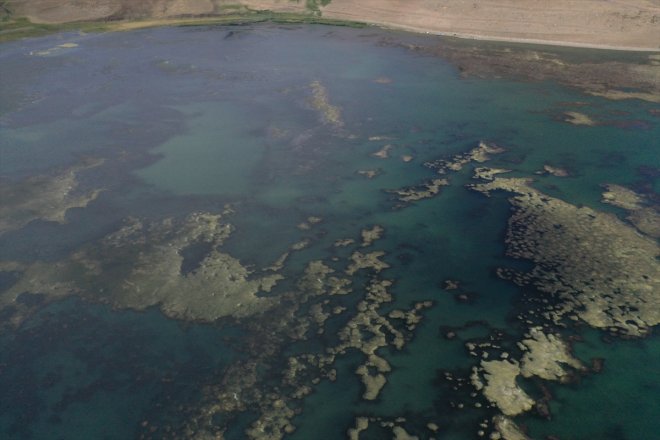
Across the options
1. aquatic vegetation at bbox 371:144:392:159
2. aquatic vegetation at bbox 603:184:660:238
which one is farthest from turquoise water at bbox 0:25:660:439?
aquatic vegetation at bbox 603:184:660:238

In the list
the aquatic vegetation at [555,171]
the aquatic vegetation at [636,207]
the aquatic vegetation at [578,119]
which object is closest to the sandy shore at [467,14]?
the aquatic vegetation at [578,119]

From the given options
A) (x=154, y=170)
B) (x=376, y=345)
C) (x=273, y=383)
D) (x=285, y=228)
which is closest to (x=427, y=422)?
(x=376, y=345)

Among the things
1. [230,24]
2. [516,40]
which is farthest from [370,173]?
[230,24]

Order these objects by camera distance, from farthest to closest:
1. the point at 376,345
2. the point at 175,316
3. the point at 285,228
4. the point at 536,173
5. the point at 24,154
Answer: the point at 24,154 < the point at 536,173 < the point at 285,228 < the point at 175,316 < the point at 376,345

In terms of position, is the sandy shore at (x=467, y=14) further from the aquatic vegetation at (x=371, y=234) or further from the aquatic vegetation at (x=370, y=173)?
the aquatic vegetation at (x=371, y=234)

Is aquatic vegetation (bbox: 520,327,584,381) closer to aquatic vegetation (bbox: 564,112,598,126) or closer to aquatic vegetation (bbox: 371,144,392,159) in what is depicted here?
aquatic vegetation (bbox: 371,144,392,159)

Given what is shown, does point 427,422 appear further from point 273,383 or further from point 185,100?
point 185,100

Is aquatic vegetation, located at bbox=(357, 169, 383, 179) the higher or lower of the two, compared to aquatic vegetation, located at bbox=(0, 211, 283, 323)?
higher
